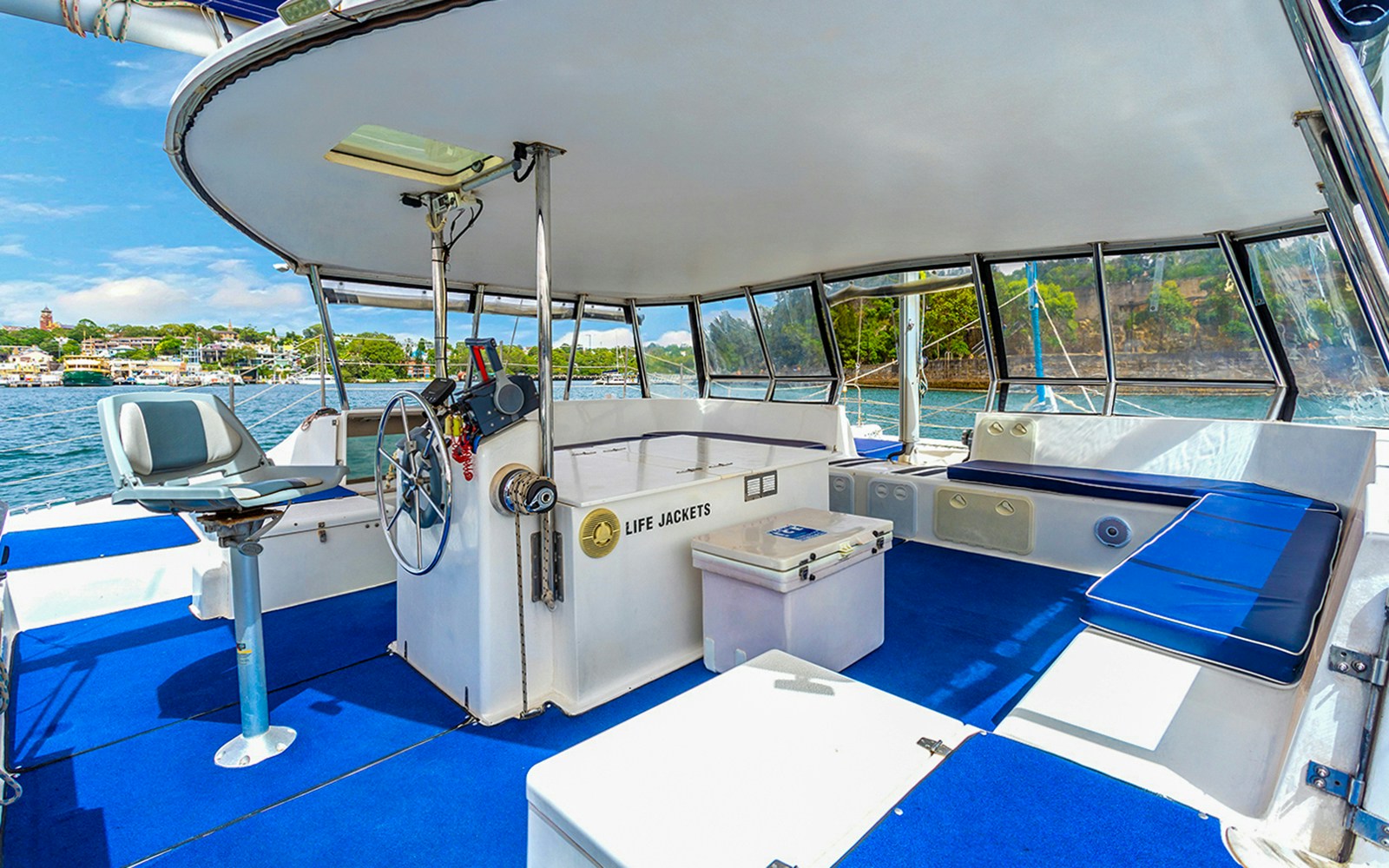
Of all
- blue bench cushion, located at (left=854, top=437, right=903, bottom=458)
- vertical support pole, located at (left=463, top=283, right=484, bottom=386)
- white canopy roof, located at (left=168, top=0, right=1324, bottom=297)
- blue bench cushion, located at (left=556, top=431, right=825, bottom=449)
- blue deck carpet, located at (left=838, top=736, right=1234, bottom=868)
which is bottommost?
blue bench cushion, located at (left=854, top=437, right=903, bottom=458)

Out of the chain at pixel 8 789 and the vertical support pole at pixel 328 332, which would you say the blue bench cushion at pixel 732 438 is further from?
the chain at pixel 8 789

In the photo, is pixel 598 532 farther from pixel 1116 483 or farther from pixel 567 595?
pixel 1116 483

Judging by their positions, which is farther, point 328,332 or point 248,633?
point 328,332

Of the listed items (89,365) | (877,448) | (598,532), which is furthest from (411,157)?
(89,365)

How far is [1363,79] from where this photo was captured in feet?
2.91

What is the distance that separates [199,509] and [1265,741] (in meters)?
2.53

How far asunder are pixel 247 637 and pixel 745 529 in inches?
66.2

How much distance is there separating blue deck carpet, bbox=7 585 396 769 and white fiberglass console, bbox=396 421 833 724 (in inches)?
17.9

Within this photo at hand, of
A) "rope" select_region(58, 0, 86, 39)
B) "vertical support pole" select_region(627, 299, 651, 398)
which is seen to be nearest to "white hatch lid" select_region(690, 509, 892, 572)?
"rope" select_region(58, 0, 86, 39)

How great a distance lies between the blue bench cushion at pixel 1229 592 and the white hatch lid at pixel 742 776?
75 cm

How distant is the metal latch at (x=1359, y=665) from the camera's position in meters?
0.92

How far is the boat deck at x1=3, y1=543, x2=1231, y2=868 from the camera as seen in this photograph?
38.3 inches

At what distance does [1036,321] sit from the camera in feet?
16.1

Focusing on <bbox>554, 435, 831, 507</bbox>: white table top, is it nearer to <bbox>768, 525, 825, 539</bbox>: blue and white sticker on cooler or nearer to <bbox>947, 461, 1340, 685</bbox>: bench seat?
<bbox>768, 525, 825, 539</bbox>: blue and white sticker on cooler
